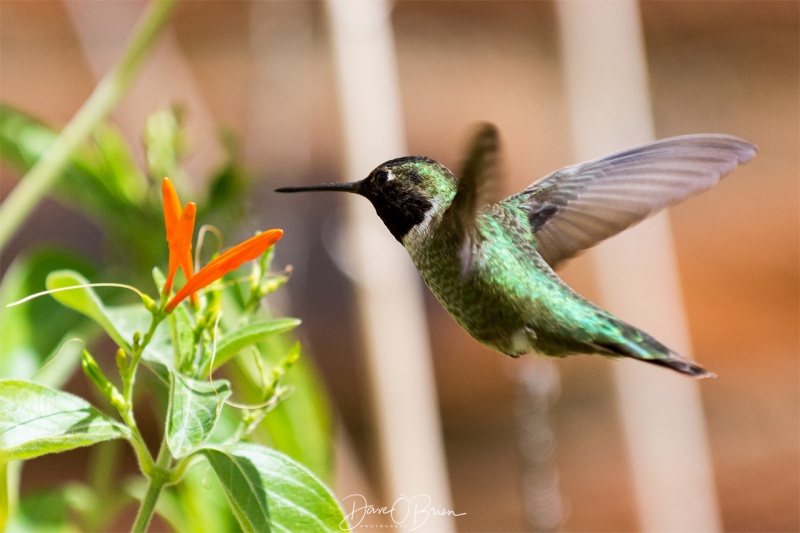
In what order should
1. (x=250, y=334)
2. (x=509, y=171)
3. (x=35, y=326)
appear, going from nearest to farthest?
(x=250, y=334) → (x=35, y=326) → (x=509, y=171)

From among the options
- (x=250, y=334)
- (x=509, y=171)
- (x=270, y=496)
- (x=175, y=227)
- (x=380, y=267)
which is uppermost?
(x=509, y=171)

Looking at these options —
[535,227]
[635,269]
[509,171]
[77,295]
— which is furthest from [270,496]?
[509,171]

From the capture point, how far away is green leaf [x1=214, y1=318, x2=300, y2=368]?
36.9 inches

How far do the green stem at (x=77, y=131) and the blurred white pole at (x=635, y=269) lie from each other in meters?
2.61

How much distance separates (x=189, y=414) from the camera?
2.65 feet

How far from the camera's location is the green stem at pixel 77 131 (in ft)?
4.50

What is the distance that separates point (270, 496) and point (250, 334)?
0.17 meters

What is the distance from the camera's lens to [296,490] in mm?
896

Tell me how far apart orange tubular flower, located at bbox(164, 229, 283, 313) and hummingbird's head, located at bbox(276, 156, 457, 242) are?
301 millimetres

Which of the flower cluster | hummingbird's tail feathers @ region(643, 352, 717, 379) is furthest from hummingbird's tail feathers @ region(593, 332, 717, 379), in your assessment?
the flower cluster

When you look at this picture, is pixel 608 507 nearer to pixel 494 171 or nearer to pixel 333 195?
pixel 333 195

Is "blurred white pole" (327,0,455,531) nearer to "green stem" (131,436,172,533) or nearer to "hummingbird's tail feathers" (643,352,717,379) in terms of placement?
"hummingbird's tail feathers" (643,352,717,379)

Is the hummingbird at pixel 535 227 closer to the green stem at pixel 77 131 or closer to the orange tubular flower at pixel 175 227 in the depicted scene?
the orange tubular flower at pixel 175 227

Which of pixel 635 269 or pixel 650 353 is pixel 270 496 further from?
pixel 635 269
